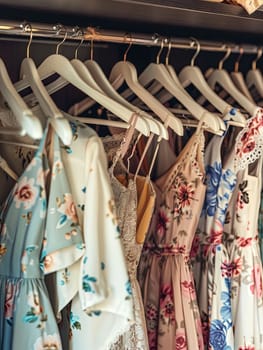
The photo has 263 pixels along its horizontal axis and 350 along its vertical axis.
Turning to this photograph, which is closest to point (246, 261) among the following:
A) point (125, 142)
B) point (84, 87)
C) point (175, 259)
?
point (175, 259)

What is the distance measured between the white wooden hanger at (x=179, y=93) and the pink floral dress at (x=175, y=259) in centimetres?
4

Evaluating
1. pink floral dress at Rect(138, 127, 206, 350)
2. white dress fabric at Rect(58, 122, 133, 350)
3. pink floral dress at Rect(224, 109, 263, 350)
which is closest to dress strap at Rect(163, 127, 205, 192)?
pink floral dress at Rect(138, 127, 206, 350)

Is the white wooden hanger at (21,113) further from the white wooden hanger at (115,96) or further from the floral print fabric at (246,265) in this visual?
the floral print fabric at (246,265)

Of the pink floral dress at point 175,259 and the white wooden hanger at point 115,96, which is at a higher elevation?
the white wooden hanger at point 115,96

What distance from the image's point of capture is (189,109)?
3.33 feet

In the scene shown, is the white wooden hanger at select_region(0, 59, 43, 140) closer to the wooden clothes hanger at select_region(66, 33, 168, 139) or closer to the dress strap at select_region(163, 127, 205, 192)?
the wooden clothes hanger at select_region(66, 33, 168, 139)

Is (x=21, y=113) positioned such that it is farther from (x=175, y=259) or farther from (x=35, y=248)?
(x=175, y=259)

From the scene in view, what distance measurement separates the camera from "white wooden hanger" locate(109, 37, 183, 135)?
0.95 meters

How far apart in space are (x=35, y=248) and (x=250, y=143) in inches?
17.4

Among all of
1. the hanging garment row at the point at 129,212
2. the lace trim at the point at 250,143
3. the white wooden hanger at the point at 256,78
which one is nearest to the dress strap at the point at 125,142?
the hanging garment row at the point at 129,212

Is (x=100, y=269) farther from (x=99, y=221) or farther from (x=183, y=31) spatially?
(x=183, y=31)

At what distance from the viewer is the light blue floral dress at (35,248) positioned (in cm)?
82

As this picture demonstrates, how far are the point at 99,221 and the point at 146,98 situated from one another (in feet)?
0.86

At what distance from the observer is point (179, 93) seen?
103 cm
